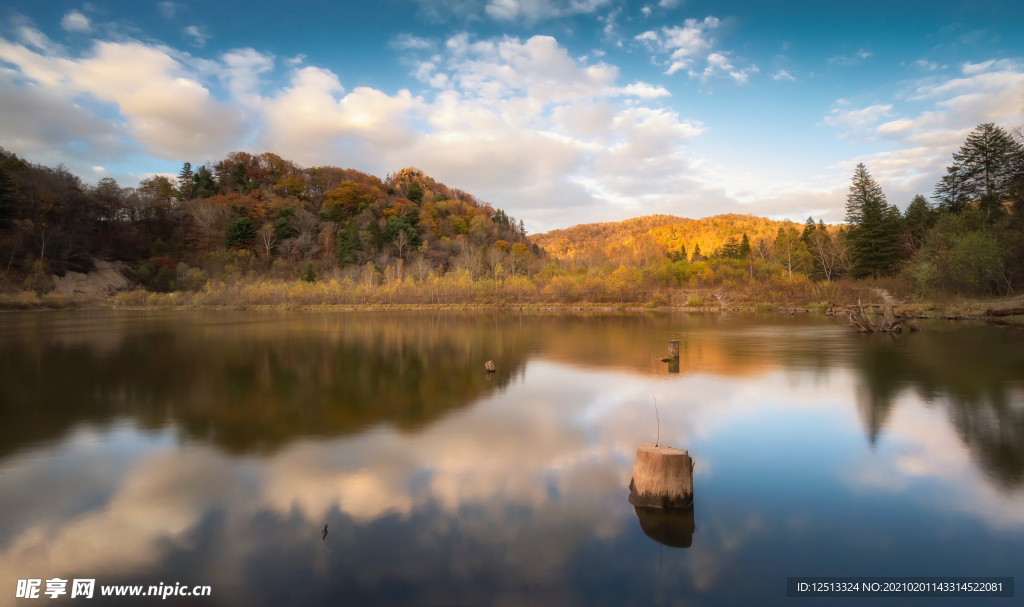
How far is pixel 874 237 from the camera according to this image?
1687 inches

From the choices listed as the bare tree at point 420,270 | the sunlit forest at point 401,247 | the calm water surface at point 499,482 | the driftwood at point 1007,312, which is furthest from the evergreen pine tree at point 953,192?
the bare tree at point 420,270

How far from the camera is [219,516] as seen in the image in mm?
4535

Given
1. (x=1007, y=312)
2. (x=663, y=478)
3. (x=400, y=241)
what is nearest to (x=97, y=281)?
(x=400, y=241)

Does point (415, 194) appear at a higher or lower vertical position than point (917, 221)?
higher

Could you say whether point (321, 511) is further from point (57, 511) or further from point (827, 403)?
point (827, 403)

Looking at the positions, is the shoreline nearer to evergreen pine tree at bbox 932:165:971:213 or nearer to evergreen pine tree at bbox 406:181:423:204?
evergreen pine tree at bbox 932:165:971:213

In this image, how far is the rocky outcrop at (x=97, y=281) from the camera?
52.0 meters

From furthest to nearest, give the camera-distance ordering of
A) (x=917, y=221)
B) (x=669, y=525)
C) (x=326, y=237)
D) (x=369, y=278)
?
1. (x=326, y=237)
2. (x=369, y=278)
3. (x=917, y=221)
4. (x=669, y=525)

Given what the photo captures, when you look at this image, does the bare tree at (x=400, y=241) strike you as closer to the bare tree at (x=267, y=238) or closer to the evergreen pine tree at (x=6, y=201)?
the bare tree at (x=267, y=238)

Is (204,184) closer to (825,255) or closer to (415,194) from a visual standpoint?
(415,194)

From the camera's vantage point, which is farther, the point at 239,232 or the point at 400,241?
the point at 239,232

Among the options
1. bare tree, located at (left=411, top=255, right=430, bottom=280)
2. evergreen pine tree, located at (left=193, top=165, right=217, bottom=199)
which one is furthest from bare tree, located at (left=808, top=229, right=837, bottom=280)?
evergreen pine tree, located at (left=193, top=165, right=217, bottom=199)

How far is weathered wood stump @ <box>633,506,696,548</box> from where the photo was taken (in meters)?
4.04

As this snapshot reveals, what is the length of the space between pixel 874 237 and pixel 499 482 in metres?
50.5
